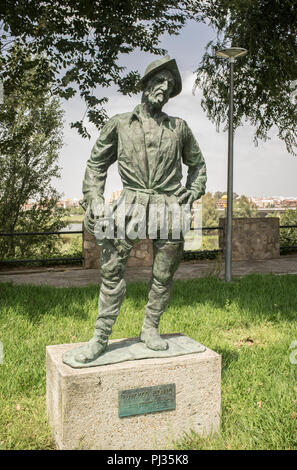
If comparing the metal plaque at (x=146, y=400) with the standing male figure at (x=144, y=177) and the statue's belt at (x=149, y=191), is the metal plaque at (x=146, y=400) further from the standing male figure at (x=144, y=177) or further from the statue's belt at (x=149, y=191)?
the statue's belt at (x=149, y=191)

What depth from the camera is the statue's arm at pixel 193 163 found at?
11.2 ft

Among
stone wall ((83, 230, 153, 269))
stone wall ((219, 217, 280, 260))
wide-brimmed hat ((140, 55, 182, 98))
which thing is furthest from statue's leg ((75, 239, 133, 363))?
stone wall ((219, 217, 280, 260))

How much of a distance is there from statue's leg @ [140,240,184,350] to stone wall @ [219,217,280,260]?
8923 millimetres

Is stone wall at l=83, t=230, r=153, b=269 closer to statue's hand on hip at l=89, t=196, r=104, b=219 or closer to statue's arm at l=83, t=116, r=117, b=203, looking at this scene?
statue's arm at l=83, t=116, r=117, b=203

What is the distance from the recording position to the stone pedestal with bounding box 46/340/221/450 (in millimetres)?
2926

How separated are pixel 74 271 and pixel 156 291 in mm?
7087

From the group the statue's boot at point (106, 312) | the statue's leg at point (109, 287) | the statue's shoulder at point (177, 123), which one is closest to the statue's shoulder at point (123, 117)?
the statue's shoulder at point (177, 123)

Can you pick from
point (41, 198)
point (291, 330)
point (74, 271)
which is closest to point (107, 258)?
point (291, 330)

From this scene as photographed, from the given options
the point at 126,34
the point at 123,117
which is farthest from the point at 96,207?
the point at 126,34

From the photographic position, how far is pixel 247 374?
13.5 feet

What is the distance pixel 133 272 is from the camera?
10.1 m

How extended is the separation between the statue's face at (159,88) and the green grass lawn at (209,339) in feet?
7.43

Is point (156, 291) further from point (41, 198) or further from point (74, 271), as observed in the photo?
point (41, 198)

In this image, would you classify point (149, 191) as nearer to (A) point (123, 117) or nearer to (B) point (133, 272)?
(A) point (123, 117)
